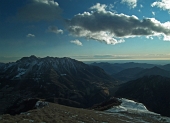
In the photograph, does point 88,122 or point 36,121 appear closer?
point 36,121

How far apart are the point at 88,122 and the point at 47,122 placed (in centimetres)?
761

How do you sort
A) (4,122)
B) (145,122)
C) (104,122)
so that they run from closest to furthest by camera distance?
(4,122), (104,122), (145,122)

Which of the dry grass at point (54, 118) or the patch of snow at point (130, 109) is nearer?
the dry grass at point (54, 118)

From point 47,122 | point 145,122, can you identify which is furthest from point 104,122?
point 145,122

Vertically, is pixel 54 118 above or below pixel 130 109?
above

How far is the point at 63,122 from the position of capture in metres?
25.5

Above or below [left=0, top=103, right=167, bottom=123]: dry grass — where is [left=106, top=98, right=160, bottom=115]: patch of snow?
below

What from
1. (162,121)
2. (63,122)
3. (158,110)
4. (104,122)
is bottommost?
(158,110)

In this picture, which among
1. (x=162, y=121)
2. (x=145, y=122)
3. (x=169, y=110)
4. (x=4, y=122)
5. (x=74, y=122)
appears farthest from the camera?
(x=169, y=110)

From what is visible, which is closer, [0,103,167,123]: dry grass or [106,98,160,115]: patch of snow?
[0,103,167,123]: dry grass

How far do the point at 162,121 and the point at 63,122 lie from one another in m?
32.2

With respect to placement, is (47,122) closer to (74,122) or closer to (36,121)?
(36,121)

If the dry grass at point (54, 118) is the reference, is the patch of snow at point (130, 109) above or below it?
below

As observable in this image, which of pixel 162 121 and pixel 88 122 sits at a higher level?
pixel 88 122
